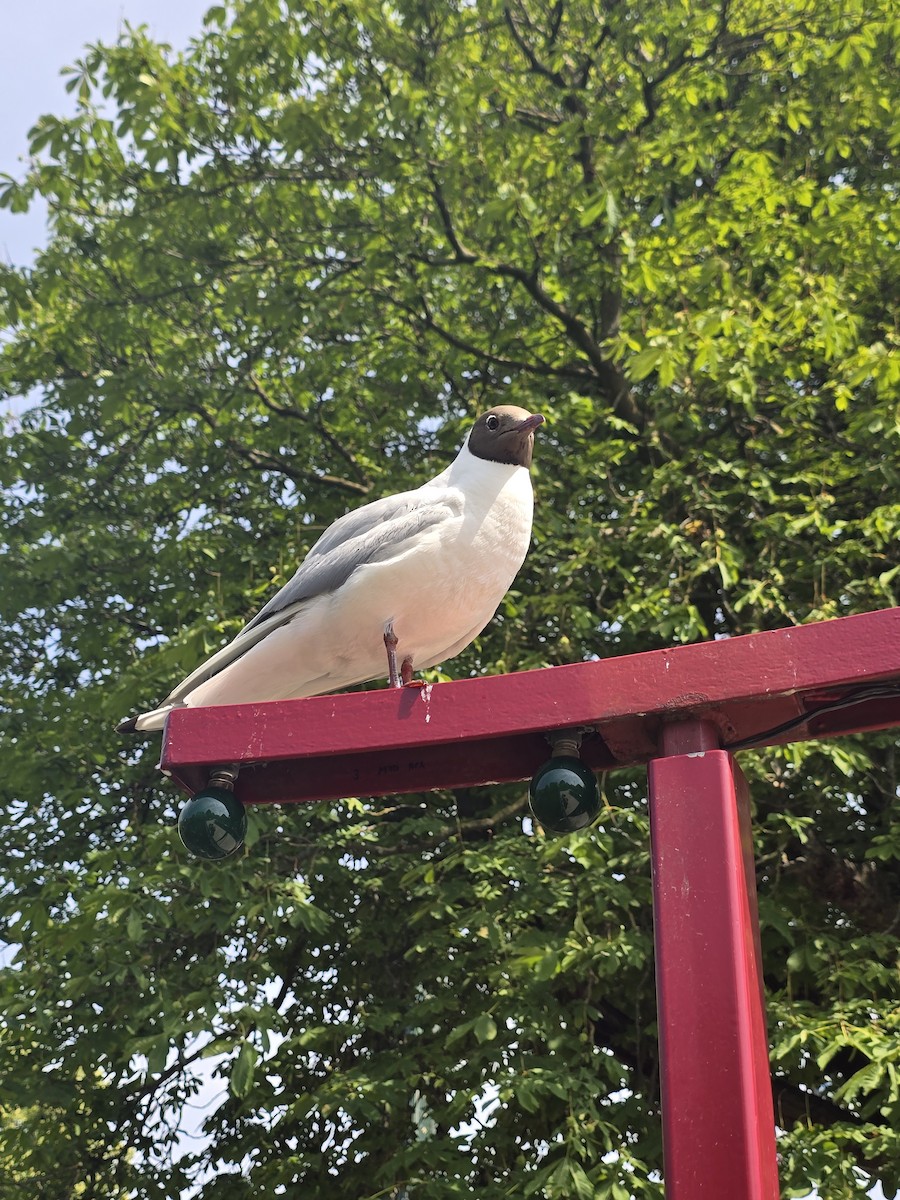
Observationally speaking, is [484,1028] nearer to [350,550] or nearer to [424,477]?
[350,550]

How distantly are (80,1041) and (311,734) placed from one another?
475 cm

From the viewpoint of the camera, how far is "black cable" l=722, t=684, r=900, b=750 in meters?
2.46

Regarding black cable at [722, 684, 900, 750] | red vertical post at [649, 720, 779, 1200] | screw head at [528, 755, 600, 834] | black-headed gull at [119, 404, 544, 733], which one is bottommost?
red vertical post at [649, 720, 779, 1200]

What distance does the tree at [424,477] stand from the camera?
602 cm

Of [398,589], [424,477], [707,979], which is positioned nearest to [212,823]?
[398,589]

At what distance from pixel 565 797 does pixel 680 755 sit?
260 millimetres

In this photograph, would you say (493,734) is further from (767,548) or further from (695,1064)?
(767,548)

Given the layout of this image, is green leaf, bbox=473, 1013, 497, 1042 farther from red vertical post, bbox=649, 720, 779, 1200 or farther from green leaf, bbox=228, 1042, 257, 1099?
red vertical post, bbox=649, 720, 779, 1200

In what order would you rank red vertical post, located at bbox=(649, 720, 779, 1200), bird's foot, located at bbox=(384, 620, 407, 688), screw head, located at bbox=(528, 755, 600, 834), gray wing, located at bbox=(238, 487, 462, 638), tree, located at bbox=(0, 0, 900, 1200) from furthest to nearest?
tree, located at bbox=(0, 0, 900, 1200)
gray wing, located at bbox=(238, 487, 462, 638)
bird's foot, located at bbox=(384, 620, 407, 688)
screw head, located at bbox=(528, 755, 600, 834)
red vertical post, located at bbox=(649, 720, 779, 1200)

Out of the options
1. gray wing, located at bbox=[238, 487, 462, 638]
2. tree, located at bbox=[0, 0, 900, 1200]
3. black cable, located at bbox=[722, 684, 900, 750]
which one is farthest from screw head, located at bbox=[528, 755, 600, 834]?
tree, located at bbox=[0, 0, 900, 1200]

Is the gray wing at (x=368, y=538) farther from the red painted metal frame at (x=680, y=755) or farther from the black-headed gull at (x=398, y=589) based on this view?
the red painted metal frame at (x=680, y=755)

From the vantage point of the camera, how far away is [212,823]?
2756 mm

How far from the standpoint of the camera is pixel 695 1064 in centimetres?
218

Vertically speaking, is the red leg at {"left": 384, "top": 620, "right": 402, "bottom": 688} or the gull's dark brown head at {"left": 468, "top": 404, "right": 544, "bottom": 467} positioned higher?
the gull's dark brown head at {"left": 468, "top": 404, "right": 544, "bottom": 467}
